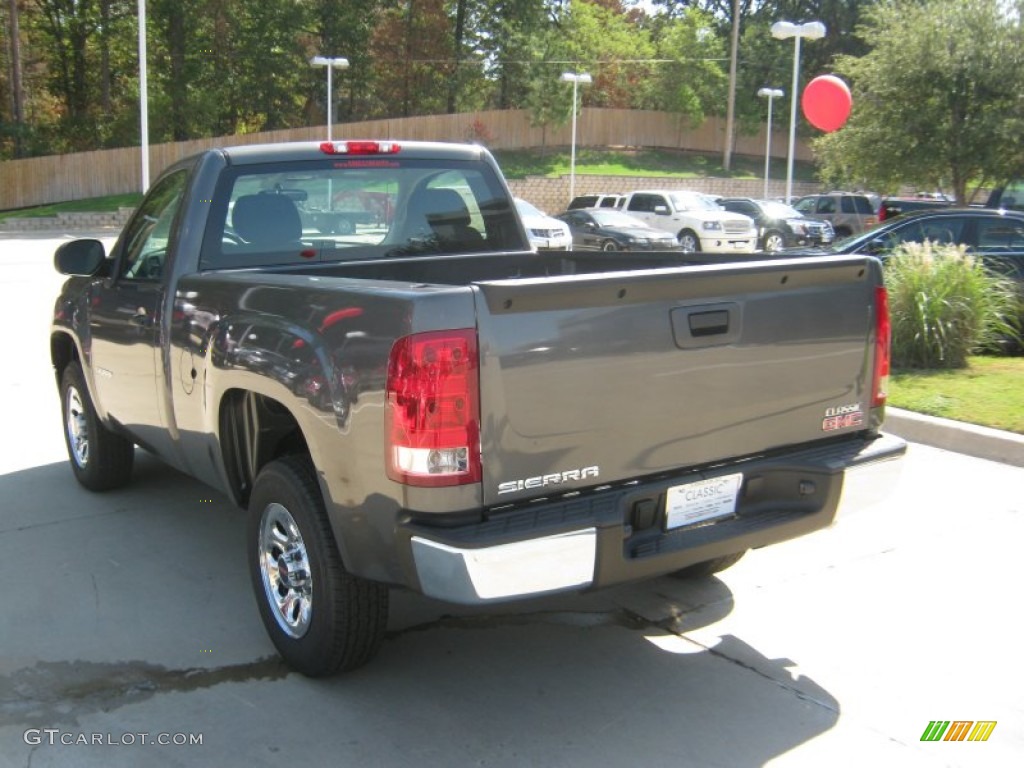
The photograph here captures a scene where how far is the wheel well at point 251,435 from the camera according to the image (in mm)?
4109

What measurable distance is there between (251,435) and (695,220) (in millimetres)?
24147

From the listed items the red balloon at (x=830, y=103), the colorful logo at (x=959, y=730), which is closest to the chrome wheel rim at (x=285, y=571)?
the colorful logo at (x=959, y=730)

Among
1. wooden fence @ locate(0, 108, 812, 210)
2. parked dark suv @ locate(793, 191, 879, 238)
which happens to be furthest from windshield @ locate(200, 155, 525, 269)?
wooden fence @ locate(0, 108, 812, 210)

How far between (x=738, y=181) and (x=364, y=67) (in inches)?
793

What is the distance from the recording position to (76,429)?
6.42 meters

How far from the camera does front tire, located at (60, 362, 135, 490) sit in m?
6.08

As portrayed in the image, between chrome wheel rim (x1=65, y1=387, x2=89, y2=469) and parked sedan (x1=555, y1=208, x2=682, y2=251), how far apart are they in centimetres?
1879

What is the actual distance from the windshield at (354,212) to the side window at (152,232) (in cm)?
36

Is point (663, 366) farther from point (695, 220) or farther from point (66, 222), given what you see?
point (66, 222)

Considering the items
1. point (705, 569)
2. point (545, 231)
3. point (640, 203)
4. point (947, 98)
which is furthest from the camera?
point (640, 203)

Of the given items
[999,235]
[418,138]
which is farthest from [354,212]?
[418,138]

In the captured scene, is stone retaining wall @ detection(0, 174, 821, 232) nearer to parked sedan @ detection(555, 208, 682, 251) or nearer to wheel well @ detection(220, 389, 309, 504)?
parked sedan @ detection(555, 208, 682, 251)

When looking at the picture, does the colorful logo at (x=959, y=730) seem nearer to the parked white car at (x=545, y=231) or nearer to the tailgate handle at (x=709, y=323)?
the tailgate handle at (x=709, y=323)

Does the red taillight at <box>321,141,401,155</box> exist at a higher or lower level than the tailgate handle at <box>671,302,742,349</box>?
higher
